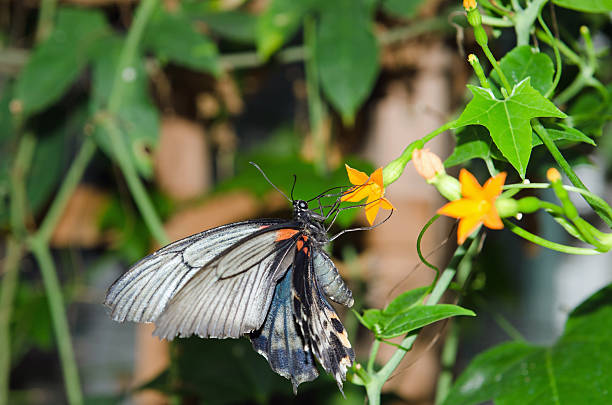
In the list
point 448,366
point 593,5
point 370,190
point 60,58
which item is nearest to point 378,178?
point 370,190

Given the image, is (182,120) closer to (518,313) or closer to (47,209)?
(47,209)

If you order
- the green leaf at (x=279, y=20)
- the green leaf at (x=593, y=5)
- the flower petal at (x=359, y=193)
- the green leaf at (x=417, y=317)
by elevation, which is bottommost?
the green leaf at (x=417, y=317)

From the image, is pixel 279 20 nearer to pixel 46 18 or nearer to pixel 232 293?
pixel 46 18

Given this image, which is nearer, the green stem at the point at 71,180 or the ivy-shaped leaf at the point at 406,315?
the ivy-shaped leaf at the point at 406,315

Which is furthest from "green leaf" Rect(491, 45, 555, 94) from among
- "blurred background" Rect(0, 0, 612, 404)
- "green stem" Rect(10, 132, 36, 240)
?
"green stem" Rect(10, 132, 36, 240)

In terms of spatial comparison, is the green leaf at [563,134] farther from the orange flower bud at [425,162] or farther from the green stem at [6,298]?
the green stem at [6,298]

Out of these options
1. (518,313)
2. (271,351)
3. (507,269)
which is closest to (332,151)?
(507,269)

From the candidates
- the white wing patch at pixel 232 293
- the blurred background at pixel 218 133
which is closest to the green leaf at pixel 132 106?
the blurred background at pixel 218 133

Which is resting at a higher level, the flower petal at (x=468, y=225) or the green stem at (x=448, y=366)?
the flower petal at (x=468, y=225)
